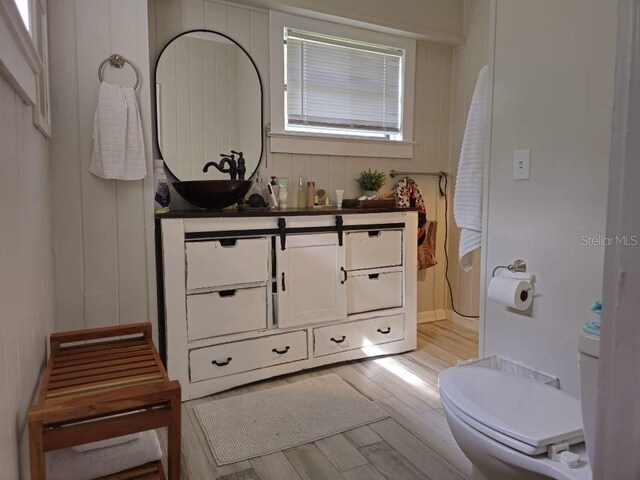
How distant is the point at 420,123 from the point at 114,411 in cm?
312

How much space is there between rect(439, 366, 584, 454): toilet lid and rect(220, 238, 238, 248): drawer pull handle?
4.34ft

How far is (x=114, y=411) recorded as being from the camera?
121 cm

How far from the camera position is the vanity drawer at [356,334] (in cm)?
276

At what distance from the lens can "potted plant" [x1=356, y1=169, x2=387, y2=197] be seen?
330cm

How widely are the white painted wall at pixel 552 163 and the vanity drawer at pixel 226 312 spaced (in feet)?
4.10

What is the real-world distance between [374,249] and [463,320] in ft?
4.15

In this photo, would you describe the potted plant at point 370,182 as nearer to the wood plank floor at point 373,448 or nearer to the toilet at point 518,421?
the wood plank floor at point 373,448

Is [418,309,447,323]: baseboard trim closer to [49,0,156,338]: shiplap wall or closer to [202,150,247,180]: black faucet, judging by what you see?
[202,150,247,180]: black faucet

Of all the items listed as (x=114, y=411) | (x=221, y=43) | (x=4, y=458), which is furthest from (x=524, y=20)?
(x=4, y=458)

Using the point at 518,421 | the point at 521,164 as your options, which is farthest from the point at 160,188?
the point at 518,421

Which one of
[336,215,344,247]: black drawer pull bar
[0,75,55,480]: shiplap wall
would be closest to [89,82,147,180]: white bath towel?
[0,75,55,480]: shiplap wall

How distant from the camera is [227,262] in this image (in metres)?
2.42

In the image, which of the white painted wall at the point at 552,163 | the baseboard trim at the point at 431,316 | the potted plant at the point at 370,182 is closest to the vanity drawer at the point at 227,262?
the potted plant at the point at 370,182

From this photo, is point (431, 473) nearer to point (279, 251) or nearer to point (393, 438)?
point (393, 438)
